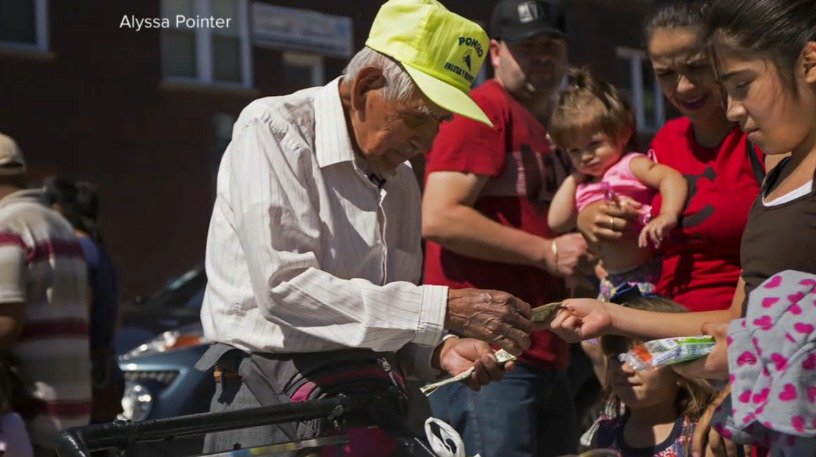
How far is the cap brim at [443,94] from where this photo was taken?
10.5 feet

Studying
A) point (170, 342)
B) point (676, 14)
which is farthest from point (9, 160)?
point (170, 342)

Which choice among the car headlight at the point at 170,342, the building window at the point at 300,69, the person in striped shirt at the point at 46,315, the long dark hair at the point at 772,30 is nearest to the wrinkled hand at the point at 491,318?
the long dark hair at the point at 772,30

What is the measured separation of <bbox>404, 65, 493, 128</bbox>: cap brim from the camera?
321 cm

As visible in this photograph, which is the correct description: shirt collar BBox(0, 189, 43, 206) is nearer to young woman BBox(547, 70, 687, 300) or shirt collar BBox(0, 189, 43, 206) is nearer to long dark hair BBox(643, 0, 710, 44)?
young woman BBox(547, 70, 687, 300)

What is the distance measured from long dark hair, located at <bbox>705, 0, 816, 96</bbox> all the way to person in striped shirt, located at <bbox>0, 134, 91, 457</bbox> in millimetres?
2959

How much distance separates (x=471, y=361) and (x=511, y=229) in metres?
1.01

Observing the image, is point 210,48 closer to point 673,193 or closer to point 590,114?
point 590,114

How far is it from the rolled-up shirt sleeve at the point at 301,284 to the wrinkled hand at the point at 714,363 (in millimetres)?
641

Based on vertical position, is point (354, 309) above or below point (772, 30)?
below

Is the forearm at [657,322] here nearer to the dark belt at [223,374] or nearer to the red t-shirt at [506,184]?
the dark belt at [223,374]

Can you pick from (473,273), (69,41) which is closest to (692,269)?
(473,273)

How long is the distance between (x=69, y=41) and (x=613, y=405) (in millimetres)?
12621

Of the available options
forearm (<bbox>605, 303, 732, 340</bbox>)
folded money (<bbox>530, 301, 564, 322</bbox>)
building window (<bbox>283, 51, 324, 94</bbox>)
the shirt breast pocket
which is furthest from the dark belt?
building window (<bbox>283, 51, 324, 94</bbox>)

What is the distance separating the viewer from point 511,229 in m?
4.41
